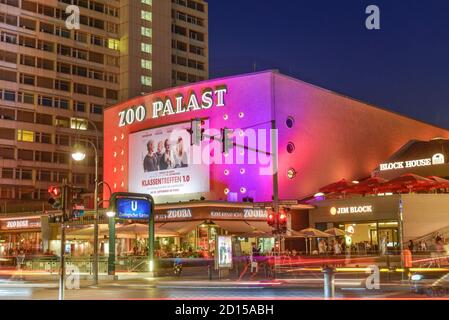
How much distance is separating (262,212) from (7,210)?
39.9 m

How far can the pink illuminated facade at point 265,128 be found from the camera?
2227 inches

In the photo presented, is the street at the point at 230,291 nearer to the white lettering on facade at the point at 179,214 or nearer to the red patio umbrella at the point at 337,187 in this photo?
the white lettering on facade at the point at 179,214

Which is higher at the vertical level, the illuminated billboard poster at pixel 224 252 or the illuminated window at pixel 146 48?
the illuminated window at pixel 146 48

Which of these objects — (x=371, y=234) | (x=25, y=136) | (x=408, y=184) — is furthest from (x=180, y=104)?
(x=25, y=136)

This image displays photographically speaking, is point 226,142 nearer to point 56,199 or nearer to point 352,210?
point 56,199

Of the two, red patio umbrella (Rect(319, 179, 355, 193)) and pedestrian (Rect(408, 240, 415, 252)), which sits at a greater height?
red patio umbrella (Rect(319, 179, 355, 193))

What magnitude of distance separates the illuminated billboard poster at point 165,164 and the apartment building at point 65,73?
26.0 m

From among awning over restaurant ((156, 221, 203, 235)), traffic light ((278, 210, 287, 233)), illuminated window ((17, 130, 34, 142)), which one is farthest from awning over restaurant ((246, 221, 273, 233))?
illuminated window ((17, 130, 34, 142))

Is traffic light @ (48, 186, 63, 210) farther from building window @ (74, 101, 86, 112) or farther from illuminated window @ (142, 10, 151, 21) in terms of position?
illuminated window @ (142, 10, 151, 21)

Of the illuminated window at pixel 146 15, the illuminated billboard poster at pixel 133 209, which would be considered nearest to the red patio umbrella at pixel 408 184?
the illuminated billboard poster at pixel 133 209

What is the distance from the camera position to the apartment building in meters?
91.4

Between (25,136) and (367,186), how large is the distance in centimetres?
5578

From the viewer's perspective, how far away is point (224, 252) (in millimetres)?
35406

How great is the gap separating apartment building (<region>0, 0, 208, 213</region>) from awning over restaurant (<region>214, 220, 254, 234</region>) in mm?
39140
